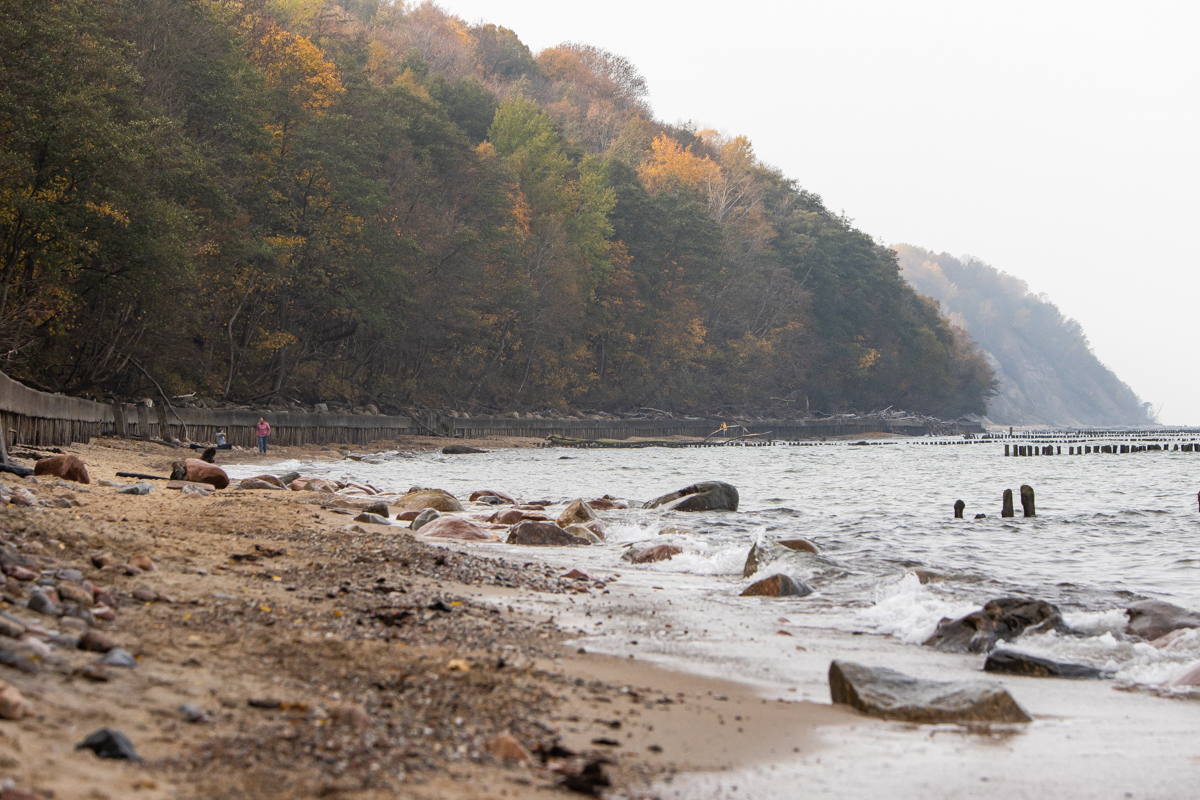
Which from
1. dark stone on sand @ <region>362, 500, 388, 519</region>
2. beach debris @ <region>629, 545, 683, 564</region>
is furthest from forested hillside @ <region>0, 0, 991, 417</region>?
beach debris @ <region>629, 545, 683, 564</region>

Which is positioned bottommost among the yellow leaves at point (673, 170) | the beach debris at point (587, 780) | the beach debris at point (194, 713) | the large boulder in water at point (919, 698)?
the large boulder in water at point (919, 698)

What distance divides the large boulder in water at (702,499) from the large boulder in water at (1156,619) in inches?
421

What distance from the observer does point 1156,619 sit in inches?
316

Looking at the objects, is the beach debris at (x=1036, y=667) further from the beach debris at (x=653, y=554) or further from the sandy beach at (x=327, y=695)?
the beach debris at (x=653, y=554)

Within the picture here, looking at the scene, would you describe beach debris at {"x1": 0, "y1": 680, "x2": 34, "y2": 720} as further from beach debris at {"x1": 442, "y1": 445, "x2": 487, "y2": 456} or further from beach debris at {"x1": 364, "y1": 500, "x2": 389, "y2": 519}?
beach debris at {"x1": 442, "y1": 445, "x2": 487, "y2": 456}

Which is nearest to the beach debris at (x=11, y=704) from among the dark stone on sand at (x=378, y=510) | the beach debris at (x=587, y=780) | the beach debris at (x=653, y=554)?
the beach debris at (x=587, y=780)

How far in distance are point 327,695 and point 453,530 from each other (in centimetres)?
879

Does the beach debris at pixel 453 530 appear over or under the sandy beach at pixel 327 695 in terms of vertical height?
under

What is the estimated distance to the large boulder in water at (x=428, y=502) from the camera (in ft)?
52.2

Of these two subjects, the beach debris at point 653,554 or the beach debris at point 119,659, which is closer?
the beach debris at point 119,659

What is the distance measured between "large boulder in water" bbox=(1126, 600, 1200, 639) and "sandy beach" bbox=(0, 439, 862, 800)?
4288 millimetres

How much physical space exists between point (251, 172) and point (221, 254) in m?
7.05

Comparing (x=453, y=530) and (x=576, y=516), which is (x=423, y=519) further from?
(x=576, y=516)

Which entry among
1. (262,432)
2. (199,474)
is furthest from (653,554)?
(262,432)
